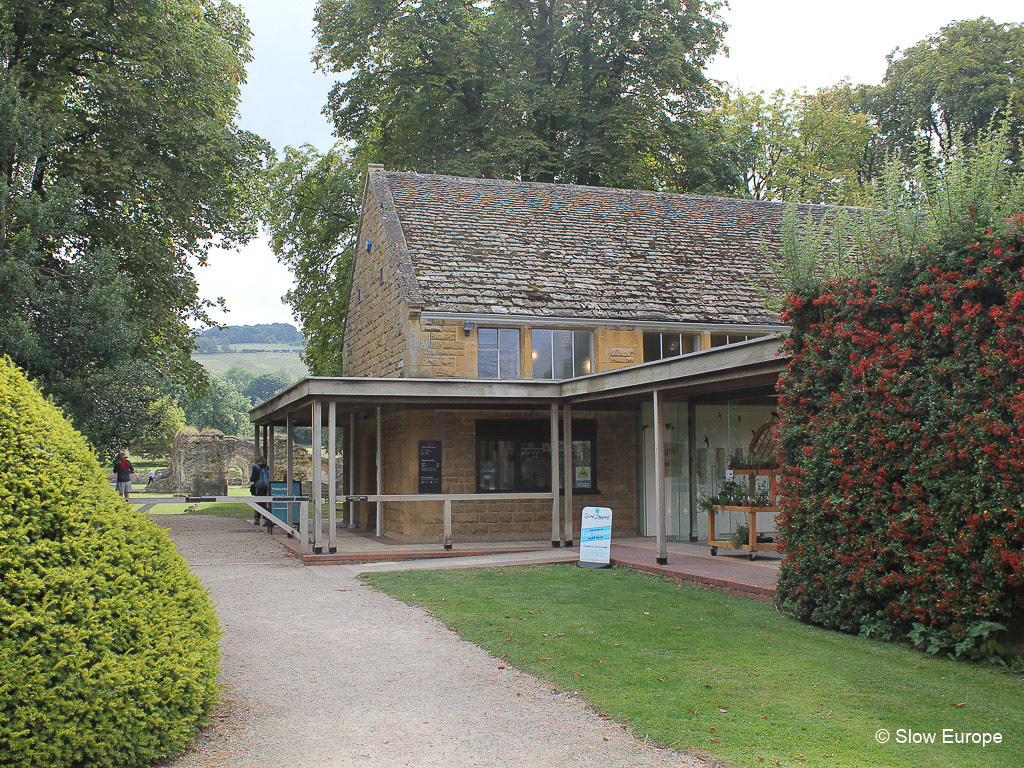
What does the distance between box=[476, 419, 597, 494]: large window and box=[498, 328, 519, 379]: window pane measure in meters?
0.96

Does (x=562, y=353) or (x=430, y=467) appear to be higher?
(x=562, y=353)

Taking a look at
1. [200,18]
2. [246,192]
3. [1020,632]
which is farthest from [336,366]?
[1020,632]

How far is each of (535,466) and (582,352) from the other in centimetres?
248

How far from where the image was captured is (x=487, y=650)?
735cm

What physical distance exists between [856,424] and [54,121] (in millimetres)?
18316

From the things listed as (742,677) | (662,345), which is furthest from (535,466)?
(742,677)

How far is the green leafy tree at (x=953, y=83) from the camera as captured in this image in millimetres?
33219

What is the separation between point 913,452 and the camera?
23.6 feet

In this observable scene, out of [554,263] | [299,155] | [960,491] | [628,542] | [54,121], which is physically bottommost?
[628,542]

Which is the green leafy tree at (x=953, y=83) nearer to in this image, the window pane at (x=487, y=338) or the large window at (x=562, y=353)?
the large window at (x=562, y=353)

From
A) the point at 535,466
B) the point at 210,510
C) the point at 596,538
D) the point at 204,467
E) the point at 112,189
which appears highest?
the point at 112,189

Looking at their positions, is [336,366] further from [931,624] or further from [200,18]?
[931,624]

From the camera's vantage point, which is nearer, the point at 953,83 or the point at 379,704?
the point at 379,704

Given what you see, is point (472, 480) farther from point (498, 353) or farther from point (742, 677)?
point (742, 677)
